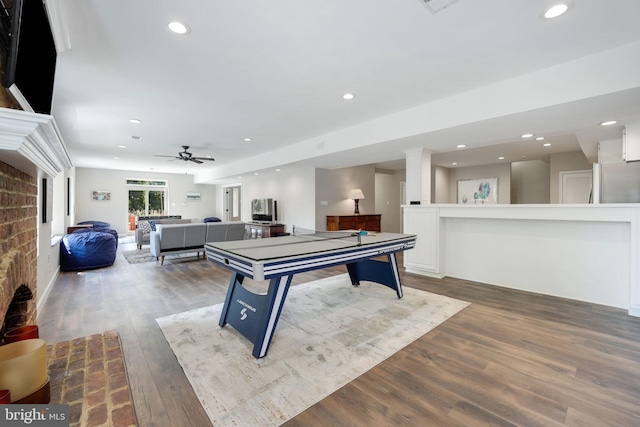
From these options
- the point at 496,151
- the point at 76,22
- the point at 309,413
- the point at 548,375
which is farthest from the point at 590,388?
the point at 496,151

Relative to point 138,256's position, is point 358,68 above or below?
above

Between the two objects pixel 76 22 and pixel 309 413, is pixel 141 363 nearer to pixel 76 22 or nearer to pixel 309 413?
pixel 309 413

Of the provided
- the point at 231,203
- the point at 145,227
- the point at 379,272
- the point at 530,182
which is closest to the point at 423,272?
the point at 379,272

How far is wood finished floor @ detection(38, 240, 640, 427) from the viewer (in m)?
1.53

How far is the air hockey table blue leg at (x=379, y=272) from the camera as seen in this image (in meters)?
3.40

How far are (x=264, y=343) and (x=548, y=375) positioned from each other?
2.02 meters

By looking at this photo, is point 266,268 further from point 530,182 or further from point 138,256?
point 530,182

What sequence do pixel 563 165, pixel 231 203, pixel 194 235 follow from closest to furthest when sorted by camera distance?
pixel 194 235 → pixel 563 165 → pixel 231 203

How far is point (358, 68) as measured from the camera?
2676mm

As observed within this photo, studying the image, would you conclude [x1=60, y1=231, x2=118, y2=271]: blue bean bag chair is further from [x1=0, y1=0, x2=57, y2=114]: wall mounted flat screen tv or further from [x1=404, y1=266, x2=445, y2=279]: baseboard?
[x1=404, y1=266, x2=445, y2=279]: baseboard

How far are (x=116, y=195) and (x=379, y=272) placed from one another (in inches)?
417

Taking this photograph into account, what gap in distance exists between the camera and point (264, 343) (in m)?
2.12

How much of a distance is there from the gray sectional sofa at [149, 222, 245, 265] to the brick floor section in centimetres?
323

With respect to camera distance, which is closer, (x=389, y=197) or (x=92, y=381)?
(x=92, y=381)
